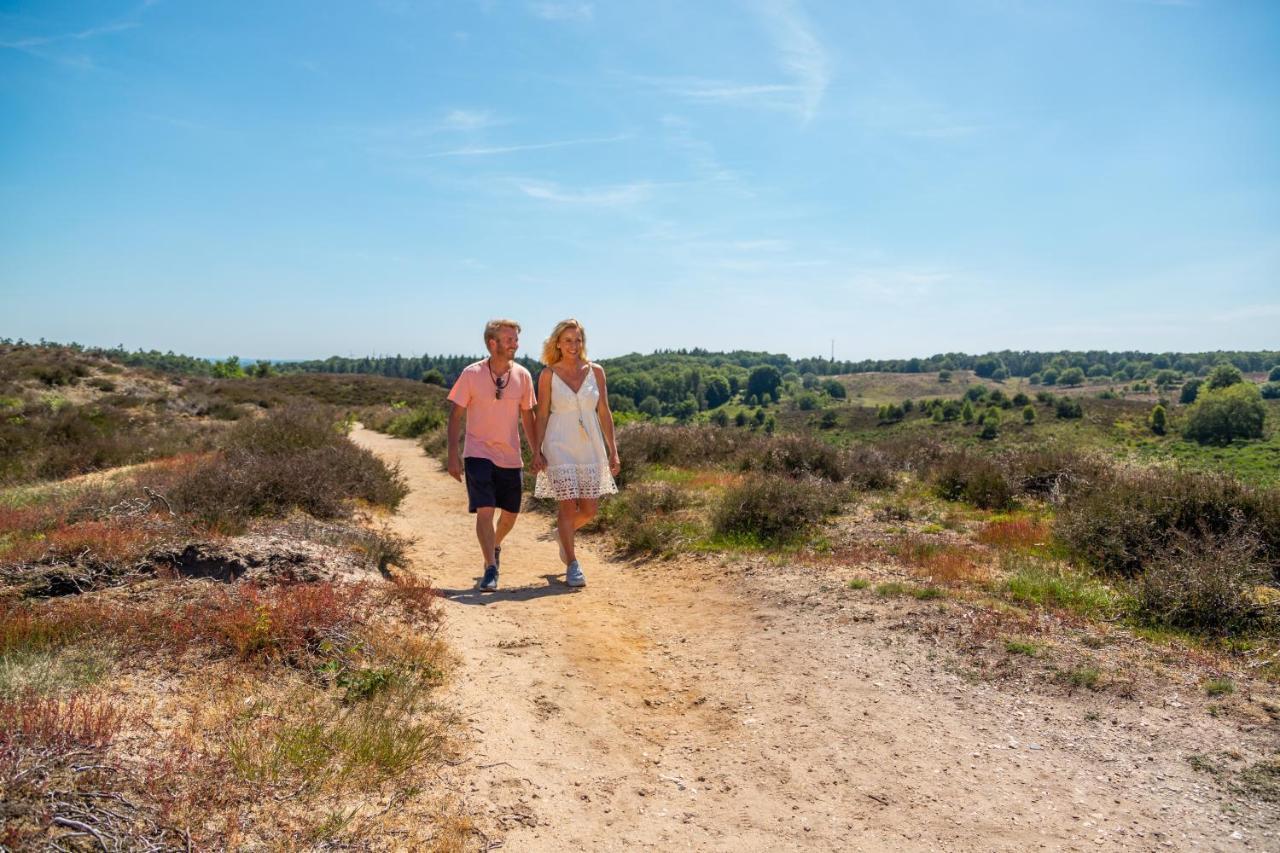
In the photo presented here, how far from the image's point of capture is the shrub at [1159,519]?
653cm

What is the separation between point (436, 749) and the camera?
329cm

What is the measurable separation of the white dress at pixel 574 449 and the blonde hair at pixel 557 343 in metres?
0.24

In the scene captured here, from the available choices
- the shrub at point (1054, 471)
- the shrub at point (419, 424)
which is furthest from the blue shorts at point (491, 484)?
the shrub at point (419, 424)

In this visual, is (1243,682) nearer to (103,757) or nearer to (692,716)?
(692,716)

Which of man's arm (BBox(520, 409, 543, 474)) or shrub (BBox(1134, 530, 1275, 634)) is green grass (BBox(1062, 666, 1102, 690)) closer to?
shrub (BBox(1134, 530, 1275, 634))

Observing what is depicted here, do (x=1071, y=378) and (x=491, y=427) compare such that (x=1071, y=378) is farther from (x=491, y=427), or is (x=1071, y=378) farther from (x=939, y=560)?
(x=491, y=427)

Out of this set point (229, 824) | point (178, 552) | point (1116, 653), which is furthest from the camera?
point (178, 552)

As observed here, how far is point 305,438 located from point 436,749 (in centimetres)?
955

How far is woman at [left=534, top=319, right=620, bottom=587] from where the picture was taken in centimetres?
630

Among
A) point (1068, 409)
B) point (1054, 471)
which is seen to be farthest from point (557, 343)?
point (1068, 409)

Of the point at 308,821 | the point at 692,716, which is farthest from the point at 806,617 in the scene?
the point at 308,821

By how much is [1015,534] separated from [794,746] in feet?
17.5

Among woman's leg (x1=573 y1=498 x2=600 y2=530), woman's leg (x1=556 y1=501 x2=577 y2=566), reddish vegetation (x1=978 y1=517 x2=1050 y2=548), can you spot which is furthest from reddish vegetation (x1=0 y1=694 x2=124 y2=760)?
reddish vegetation (x1=978 y1=517 x2=1050 y2=548)

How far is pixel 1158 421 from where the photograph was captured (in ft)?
166
